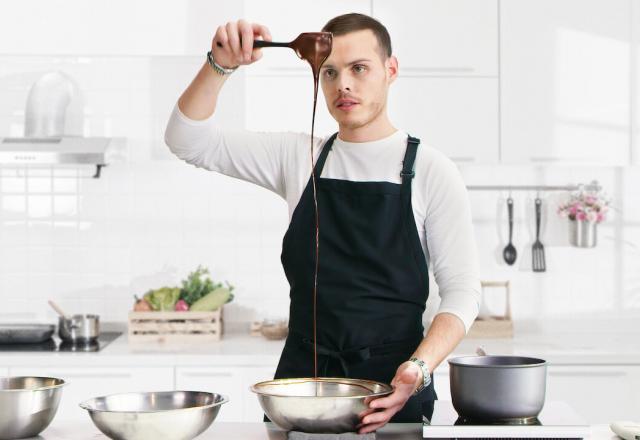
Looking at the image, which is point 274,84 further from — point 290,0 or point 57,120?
point 57,120

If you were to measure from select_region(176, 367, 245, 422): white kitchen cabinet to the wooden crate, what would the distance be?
1.04 feet

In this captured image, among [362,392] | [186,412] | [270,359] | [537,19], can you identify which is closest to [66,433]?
[186,412]

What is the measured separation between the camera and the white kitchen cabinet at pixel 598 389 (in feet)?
12.3

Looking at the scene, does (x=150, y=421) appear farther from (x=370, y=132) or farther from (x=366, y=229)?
(x=370, y=132)

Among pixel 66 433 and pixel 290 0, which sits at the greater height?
pixel 290 0

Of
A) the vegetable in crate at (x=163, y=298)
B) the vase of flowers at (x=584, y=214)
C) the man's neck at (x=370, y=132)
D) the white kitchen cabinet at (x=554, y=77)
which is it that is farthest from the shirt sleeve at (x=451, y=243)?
the vase of flowers at (x=584, y=214)

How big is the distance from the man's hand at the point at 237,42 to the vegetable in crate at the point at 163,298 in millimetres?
2187

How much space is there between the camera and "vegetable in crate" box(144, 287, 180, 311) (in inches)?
160

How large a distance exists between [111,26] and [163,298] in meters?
1.16

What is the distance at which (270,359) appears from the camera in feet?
12.2

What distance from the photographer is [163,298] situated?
4070 millimetres

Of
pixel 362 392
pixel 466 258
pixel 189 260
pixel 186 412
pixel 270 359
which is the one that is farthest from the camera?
pixel 189 260

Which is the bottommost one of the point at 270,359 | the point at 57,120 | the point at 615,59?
the point at 270,359

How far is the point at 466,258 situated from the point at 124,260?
2500 mm
